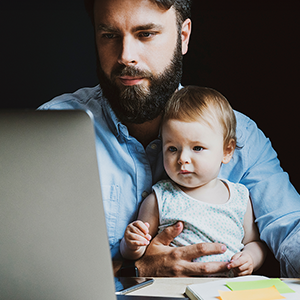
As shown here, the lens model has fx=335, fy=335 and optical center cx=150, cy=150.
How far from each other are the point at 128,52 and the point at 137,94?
187mm

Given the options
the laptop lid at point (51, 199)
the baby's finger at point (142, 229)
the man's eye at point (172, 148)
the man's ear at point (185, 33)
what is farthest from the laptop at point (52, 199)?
the man's ear at point (185, 33)

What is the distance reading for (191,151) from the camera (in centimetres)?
127

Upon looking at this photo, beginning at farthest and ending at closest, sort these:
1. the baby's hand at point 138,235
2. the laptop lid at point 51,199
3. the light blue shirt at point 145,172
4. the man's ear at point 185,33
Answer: the man's ear at point 185,33
the light blue shirt at point 145,172
the baby's hand at point 138,235
the laptop lid at point 51,199

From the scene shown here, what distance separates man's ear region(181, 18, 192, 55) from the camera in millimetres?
1617

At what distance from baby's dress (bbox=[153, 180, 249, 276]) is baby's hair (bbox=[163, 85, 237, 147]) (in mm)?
259

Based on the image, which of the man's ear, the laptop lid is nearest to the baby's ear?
the man's ear

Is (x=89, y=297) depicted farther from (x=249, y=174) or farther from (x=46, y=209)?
(x=249, y=174)

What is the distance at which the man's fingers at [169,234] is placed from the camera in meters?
1.24

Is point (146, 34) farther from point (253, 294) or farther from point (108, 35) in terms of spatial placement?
point (253, 294)

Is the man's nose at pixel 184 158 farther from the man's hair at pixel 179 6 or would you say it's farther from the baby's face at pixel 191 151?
the man's hair at pixel 179 6

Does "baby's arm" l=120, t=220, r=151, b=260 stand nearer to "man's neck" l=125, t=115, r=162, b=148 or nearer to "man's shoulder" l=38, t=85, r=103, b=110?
"man's neck" l=125, t=115, r=162, b=148

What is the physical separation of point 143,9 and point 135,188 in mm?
755

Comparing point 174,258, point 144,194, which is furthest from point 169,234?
point 144,194

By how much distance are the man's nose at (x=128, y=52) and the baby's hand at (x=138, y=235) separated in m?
0.69
